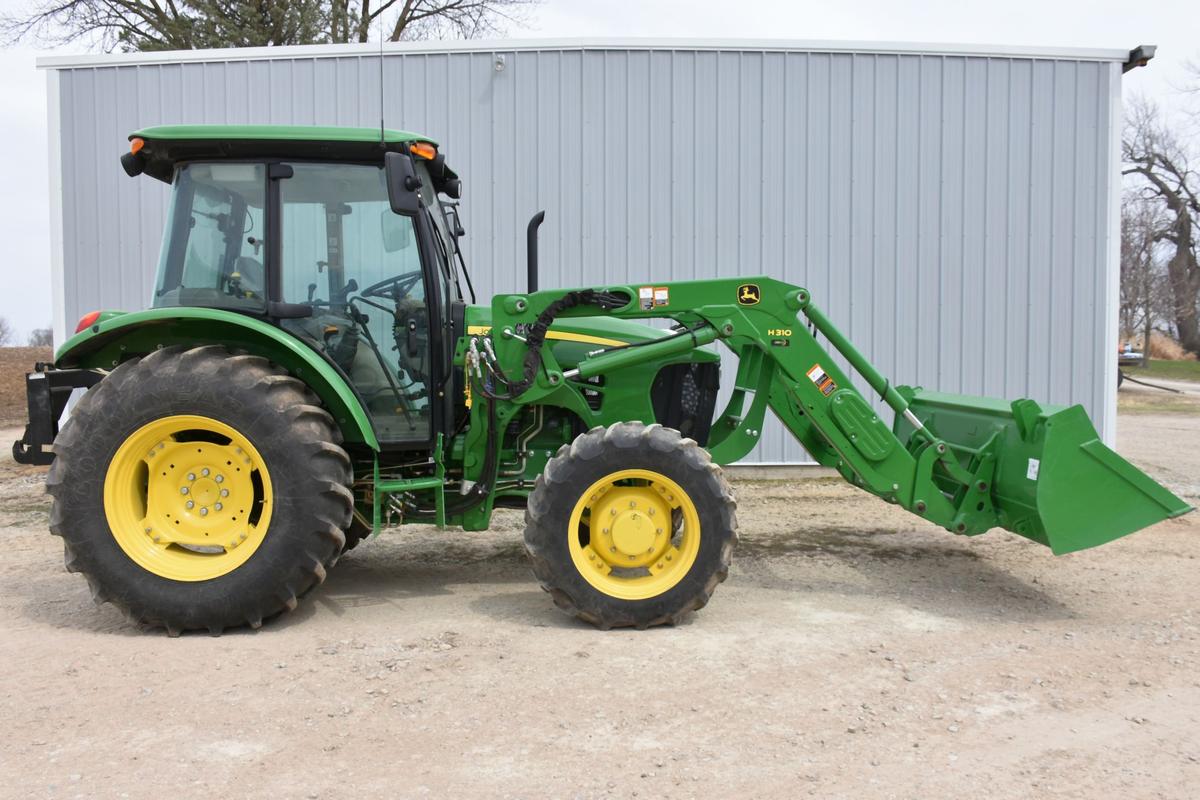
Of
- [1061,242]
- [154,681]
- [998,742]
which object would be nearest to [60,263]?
[154,681]

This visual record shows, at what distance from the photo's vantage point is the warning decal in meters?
4.79

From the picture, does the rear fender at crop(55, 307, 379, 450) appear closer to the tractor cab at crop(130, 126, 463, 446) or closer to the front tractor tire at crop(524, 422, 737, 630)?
the tractor cab at crop(130, 126, 463, 446)

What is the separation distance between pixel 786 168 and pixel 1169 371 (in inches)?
1241

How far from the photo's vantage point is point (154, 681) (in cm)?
364

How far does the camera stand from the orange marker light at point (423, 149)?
453cm

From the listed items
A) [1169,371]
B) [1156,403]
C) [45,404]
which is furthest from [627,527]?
[1169,371]

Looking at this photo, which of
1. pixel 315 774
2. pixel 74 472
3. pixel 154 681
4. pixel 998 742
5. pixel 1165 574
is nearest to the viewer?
pixel 315 774

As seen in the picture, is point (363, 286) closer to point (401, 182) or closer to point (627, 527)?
point (401, 182)

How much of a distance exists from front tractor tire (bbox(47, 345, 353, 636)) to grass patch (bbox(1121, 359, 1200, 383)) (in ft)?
107

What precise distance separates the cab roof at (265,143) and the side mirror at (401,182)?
0.31 meters

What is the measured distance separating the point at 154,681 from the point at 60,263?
7.23m

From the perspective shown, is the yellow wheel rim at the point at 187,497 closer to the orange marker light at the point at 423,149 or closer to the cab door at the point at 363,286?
the cab door at the point at 363,286

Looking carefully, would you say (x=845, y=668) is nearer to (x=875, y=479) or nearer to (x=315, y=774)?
(x=875, y=479)

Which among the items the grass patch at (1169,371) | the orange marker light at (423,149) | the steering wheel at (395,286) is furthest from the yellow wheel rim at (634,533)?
the grass patch at (1169,371)
